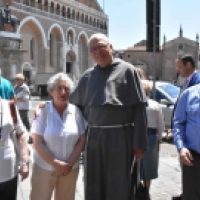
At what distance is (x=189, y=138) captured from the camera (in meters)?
2.96

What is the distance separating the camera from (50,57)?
47.8 meters

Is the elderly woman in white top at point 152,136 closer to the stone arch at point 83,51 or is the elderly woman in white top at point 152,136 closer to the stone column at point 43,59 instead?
the stone column at point 43,59

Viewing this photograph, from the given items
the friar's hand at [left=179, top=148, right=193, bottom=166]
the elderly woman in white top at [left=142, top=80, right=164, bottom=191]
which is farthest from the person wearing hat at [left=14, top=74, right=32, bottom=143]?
the friar's hand at [left=179, top=148, right=193, bottom=166]

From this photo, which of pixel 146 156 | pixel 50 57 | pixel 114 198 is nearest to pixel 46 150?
pixel 114 198

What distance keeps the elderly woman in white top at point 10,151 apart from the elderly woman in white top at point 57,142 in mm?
283

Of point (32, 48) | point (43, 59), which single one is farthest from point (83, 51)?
point (32, 48)

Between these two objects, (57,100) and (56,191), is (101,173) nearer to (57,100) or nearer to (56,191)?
(56,191)

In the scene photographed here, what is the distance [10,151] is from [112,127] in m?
0.97

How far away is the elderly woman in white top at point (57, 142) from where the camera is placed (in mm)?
3201

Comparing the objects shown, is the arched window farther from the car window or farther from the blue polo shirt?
the blue polo shirt

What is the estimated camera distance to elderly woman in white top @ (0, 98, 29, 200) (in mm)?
2744

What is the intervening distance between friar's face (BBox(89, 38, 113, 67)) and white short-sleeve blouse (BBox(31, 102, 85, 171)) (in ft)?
1.93

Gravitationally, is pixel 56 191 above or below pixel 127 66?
below

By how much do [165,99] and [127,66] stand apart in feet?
23.6
